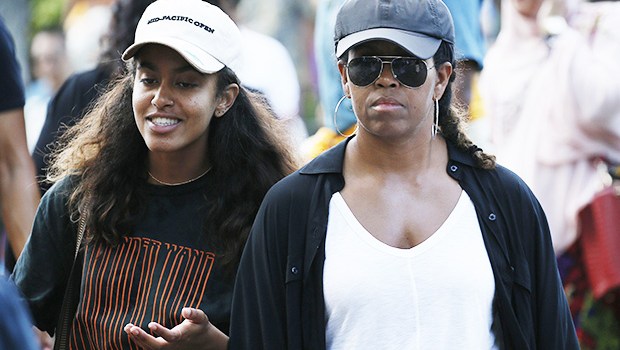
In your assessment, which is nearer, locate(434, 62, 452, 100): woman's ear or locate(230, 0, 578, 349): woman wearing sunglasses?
Answer: locate(230, 0, 578, 349): woman wearing sunglasses

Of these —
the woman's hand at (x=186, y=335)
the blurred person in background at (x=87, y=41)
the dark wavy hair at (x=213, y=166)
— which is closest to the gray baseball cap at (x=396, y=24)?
the dark wavy hair at (x=213, y=166)

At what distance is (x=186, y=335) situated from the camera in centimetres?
380

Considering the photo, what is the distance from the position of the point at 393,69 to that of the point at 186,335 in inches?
37.5

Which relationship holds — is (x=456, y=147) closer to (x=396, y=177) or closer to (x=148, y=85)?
(x=396, y=177)

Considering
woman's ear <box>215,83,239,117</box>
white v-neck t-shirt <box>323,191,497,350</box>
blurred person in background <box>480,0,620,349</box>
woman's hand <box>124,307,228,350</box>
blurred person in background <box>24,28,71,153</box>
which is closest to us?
white v-neck t-shirt <box>323,191,497,350</box>

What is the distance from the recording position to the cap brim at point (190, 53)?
4.05 metres

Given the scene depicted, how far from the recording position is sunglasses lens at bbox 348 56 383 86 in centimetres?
372

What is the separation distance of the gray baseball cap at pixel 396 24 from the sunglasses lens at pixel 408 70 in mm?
29

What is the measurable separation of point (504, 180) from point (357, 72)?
1.71ft

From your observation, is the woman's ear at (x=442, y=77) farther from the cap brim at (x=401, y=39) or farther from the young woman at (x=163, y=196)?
the young woman at (x=163, y=196)

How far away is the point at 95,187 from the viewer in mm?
4223

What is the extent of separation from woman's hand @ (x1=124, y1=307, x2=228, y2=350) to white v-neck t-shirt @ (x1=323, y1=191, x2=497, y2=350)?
0.36 metres

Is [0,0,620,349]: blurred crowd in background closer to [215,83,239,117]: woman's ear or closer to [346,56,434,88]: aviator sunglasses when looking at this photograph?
[215,83,239,117]: woman's ear

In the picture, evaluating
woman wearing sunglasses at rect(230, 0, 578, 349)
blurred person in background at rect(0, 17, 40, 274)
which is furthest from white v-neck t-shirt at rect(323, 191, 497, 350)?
blurred person in background at rect(0, 17, 40, 274)
